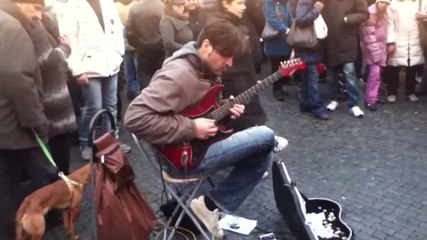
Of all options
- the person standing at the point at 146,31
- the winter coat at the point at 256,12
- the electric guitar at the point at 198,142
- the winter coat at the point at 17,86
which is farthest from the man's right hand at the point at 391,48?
the winter coat at the point at 17,86

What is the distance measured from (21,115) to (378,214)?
2826mm

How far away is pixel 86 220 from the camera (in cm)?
387

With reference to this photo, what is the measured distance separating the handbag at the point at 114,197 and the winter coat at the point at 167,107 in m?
0.19

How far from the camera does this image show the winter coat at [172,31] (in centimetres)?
539

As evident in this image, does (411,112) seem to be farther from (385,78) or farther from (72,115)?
(72,115)

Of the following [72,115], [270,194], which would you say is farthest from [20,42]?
[270,194]

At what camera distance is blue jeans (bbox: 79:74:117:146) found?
4.67 m

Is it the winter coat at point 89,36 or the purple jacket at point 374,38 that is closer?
the winter coat at point 89,36

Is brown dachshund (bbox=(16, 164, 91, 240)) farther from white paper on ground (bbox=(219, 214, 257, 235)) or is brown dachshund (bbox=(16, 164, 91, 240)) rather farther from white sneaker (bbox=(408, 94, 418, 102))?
white sneaker (bbox=(408, 94, 418, 102))

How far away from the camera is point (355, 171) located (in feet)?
14.9

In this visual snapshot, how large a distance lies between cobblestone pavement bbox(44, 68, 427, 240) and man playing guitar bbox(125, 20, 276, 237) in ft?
1.65

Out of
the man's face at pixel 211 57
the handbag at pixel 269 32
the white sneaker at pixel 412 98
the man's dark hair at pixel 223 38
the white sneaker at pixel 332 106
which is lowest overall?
the white sneaker at pixel 412 98

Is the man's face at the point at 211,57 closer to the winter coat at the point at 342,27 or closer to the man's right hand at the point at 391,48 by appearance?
the winter coat at the point at 342,27

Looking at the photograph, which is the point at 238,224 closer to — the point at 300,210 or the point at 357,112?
the point at 300,210
